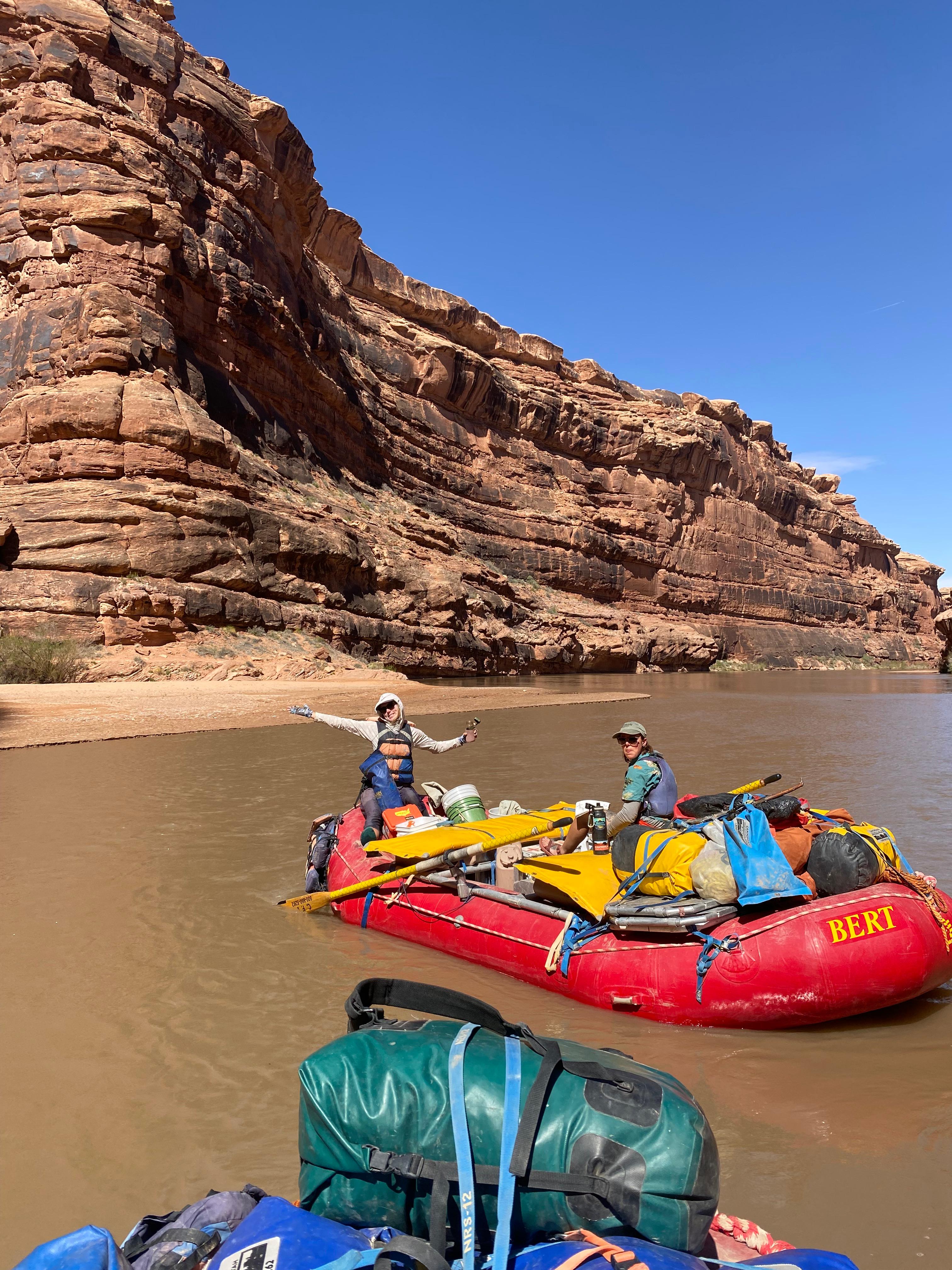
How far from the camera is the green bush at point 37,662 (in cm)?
1852

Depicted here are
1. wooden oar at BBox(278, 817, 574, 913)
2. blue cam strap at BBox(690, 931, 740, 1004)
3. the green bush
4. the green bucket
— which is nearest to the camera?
blue cam strap at BBox(690, 931, 740, 1004)

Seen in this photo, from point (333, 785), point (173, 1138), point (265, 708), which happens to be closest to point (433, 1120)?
point (173, 1138)

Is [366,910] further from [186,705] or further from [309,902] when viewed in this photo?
[186,705]

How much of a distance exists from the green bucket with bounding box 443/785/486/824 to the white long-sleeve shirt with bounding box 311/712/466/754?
0.66 meters

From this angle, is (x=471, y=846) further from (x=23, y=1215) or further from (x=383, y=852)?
(x=23, y=1215)

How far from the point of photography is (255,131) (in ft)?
115

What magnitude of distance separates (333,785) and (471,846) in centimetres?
598

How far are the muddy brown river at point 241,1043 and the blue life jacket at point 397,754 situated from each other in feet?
4.01

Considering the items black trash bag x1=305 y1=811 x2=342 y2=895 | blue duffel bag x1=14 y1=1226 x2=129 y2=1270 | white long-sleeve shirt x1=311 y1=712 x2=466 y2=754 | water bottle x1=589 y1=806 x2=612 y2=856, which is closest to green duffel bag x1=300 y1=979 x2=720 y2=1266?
blue duffel bag x1=14 y1=1226 x2=129 y2=1270

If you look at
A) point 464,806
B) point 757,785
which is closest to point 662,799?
point 757,785

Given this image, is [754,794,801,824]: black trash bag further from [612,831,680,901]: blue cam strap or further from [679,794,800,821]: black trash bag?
[612,831,680,901]: blue cam strap

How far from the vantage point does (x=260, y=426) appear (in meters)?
31.4

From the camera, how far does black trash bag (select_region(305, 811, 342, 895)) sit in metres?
6.20

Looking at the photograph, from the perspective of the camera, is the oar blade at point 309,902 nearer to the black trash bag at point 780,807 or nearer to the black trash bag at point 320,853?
the black trash bag at point 320,853
